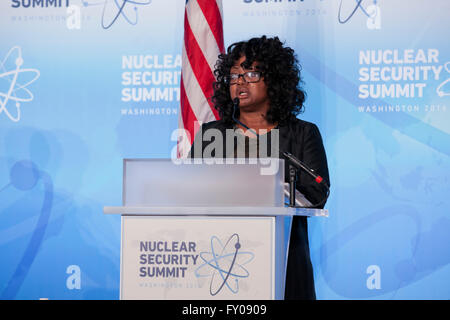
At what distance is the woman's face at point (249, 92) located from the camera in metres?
3.09

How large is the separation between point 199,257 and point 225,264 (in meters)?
0.08

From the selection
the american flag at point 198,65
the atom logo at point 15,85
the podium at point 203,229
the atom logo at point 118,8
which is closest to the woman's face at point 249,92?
the american flag at point 198,65

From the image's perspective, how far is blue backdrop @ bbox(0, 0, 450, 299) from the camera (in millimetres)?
3963

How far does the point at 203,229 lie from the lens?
1.91 m

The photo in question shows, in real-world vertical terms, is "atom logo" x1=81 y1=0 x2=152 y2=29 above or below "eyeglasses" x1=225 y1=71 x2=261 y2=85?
above

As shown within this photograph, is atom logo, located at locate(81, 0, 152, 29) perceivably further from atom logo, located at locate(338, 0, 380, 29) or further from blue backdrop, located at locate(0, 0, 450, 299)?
atom logo, located at locate(338, 0, 380, 29)

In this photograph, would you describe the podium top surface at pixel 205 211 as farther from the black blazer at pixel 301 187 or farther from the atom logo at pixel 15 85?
the atom logo at pixel 15 85

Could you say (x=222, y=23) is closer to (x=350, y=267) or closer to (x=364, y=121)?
(x=364, y=121)

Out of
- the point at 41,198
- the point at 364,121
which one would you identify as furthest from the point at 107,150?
the point at 364,121

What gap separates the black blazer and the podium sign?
2.05ft

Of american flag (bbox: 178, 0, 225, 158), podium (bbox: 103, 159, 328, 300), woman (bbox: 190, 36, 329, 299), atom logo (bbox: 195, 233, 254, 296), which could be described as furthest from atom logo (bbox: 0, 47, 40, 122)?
atom logo (bbox: 195, 233, 254, 296)

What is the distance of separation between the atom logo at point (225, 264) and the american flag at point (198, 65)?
189 centimetres

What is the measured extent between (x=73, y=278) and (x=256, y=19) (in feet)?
7.21

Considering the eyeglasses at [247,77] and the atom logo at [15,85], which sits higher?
the eyeglasses at [247,77]
